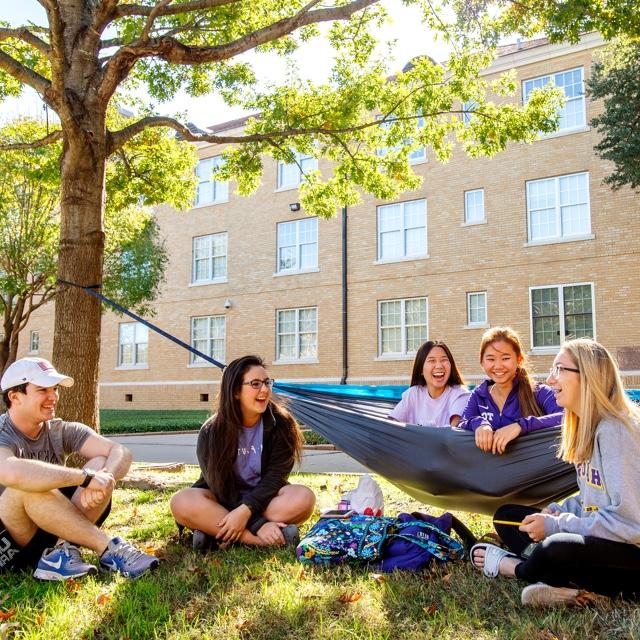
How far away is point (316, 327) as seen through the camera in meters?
17.2

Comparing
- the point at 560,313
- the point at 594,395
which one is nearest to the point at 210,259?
the point at 560,313

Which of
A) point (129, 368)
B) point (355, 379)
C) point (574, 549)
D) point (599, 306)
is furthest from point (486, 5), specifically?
point (129, 368)

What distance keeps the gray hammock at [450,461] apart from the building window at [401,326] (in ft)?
39.1

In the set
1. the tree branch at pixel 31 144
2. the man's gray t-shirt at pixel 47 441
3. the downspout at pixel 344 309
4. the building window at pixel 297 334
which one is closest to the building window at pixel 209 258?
the building window at pixel 297 334

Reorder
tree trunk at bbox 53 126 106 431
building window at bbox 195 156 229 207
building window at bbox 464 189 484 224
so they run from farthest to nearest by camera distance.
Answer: building window at bbox 195 156 229 207 < building window at bbox 464 189 484 224 < tree trunk at bbox 53 126 106 431

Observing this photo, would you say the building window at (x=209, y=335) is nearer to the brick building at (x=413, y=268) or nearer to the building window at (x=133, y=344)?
the brick building at (x=413, y=268)

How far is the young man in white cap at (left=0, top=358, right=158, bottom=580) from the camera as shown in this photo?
111 inches

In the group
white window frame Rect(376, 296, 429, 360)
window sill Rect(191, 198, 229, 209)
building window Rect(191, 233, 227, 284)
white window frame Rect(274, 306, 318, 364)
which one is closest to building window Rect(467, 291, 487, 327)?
white window frame Rect(376, 296, 429, 360)

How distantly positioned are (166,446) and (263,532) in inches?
287

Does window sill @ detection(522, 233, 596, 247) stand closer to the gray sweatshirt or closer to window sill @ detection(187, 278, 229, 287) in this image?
window sill @ detection(187, 278, 229, 287)

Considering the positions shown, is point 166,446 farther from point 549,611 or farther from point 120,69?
point 549,611

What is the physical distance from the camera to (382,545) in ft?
→ 9.85

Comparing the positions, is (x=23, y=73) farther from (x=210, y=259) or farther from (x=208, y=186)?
(x=208, y=186)

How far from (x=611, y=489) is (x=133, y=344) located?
2004 cm
